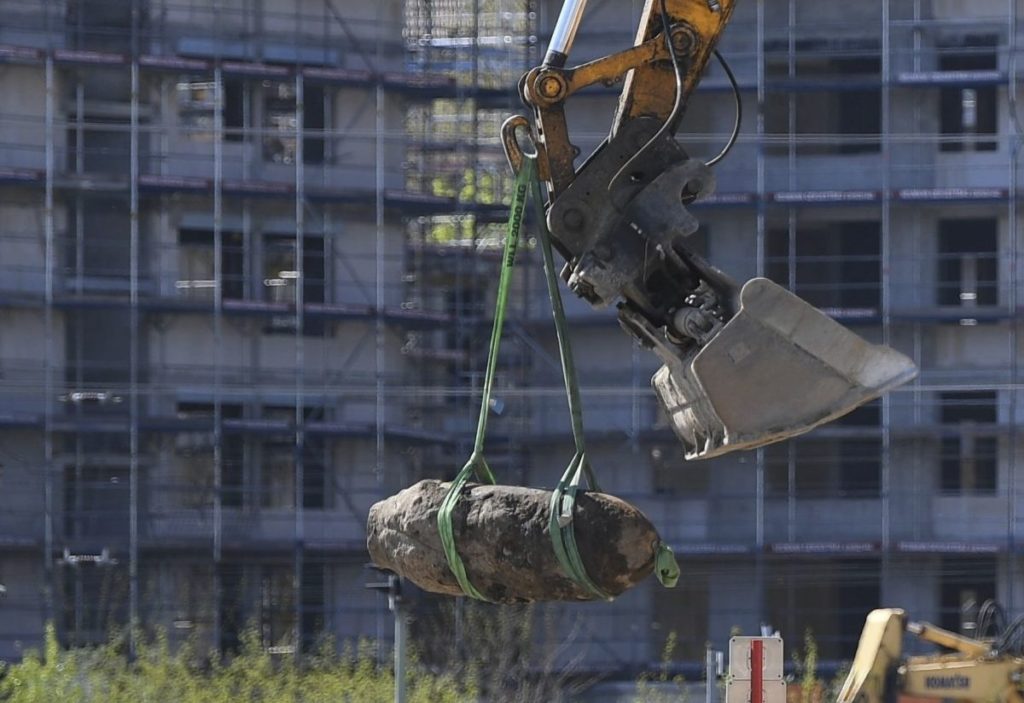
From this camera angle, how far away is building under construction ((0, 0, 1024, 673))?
35750 mm

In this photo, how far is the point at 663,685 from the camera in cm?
3331

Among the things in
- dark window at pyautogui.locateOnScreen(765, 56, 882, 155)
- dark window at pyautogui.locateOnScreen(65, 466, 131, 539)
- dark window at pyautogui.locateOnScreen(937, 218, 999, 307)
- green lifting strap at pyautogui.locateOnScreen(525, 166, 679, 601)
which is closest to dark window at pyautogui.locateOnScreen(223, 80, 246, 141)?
dark window at pyautogui.locateOnScreen(65, 466, 131, 539)

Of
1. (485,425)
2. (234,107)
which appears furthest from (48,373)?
(485,425)

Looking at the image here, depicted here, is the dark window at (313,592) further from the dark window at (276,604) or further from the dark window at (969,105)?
the dark window at (969,105)

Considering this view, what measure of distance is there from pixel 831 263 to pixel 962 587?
5.50 metres

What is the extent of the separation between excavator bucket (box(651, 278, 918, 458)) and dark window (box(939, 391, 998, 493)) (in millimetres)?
28308

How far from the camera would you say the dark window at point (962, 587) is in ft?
120

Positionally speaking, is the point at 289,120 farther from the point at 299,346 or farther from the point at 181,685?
the point at 181,685

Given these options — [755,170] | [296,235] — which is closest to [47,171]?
[296,235]

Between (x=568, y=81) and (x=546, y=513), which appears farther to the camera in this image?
(x=568, y=81)

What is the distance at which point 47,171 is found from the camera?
35406 mm

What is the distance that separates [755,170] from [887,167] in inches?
82.7

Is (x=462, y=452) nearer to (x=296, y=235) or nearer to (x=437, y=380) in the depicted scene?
(x=437, y=380)

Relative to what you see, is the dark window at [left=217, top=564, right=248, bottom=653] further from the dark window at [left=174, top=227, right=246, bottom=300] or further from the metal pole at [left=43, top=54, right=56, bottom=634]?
the dark window at [left=174, top=227, right=246, bottom=300]
